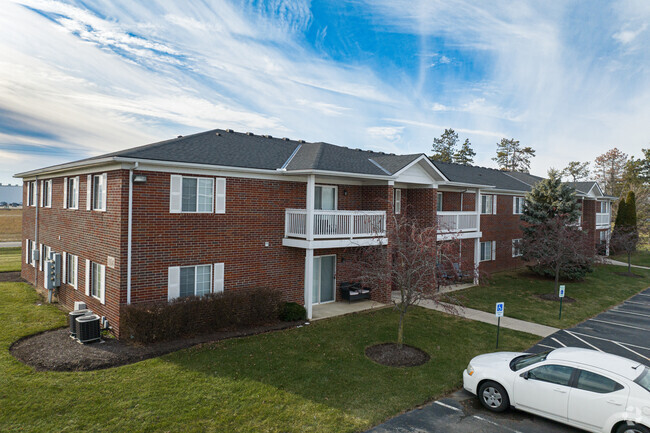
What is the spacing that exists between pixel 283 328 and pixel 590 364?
28.4 feet

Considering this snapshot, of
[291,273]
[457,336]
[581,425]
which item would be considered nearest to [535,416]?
[581,425]

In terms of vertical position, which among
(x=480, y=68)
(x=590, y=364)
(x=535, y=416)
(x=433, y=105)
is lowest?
(x=535, y=416)

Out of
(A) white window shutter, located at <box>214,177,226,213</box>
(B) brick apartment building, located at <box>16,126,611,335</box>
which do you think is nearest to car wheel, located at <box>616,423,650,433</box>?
(B) brick apartment building, located at <box>16,126,611,335</box>

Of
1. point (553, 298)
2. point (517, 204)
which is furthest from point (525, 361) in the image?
point (517, 204)

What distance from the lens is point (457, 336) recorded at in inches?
490

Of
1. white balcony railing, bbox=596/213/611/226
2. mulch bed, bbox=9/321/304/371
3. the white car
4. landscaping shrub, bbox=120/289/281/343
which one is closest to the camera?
the white car

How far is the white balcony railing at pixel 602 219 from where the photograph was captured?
33375 millimetres

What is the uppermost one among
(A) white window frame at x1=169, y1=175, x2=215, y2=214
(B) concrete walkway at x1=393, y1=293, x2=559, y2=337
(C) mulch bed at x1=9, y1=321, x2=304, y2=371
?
(A) white window frame at x1=169, y1=175, x2=215, y2=214

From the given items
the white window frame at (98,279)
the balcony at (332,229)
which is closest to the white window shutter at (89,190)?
the white window frame at (98,279)

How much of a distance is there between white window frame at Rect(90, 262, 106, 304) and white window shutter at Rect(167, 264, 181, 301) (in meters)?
2.14

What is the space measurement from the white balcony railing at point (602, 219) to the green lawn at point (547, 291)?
23.6 feet

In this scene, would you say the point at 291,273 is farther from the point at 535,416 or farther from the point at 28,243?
the point at 28,243

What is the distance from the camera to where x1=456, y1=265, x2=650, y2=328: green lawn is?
15.6 metres

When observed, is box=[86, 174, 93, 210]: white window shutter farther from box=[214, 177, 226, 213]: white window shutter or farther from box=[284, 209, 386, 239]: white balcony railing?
box=[284, 209, 386, 239]: white balcony railing
